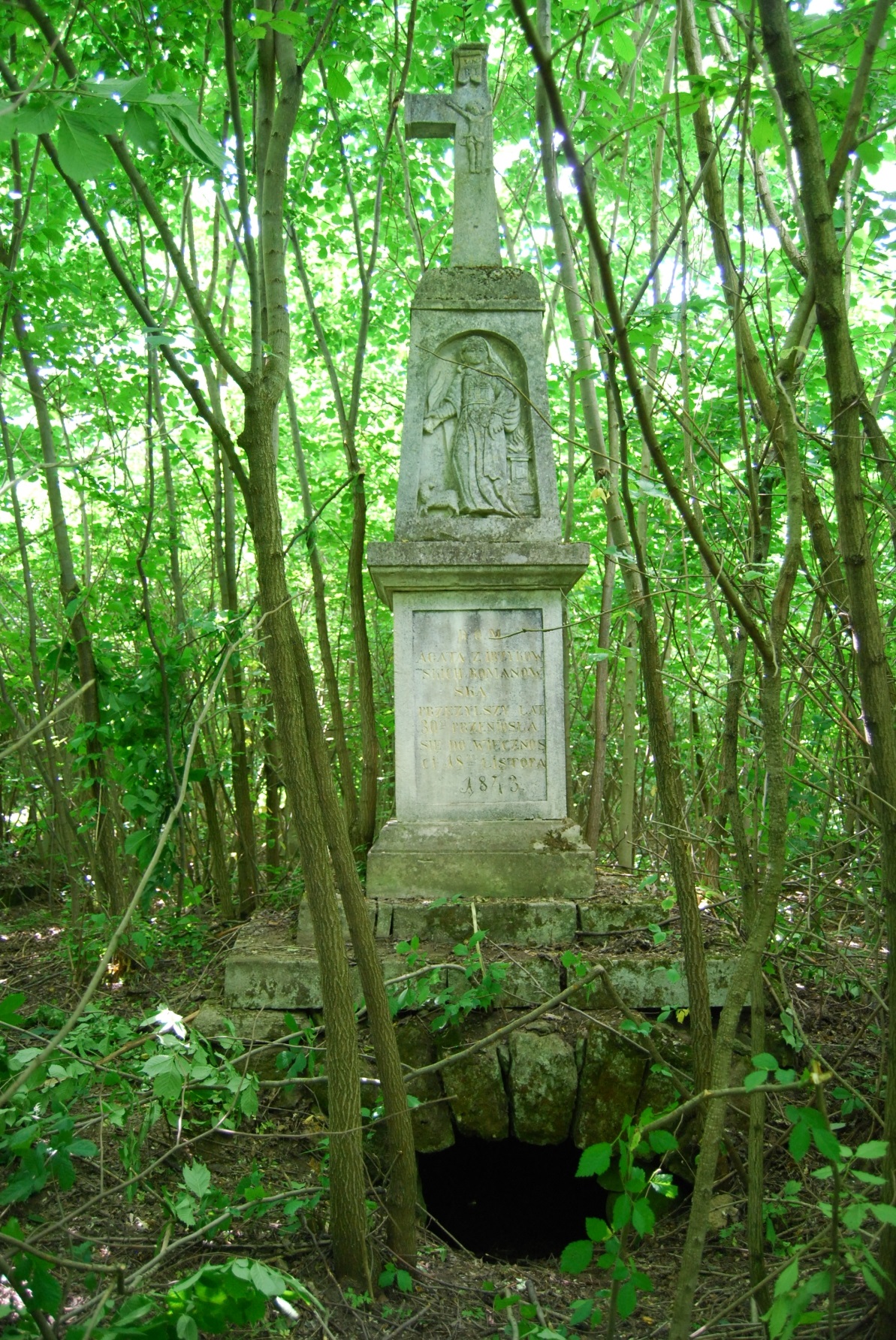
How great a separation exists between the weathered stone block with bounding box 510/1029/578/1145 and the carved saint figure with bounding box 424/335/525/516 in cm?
229

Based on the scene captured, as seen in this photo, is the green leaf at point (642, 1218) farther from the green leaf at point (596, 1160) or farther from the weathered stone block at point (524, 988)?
the weathered stone block at point (524, 988)

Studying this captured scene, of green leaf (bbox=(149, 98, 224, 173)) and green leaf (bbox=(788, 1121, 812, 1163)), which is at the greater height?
green leaf (bbox=(149, 98, 224, 173))

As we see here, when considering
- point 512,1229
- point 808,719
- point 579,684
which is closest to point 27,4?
point 512,1229

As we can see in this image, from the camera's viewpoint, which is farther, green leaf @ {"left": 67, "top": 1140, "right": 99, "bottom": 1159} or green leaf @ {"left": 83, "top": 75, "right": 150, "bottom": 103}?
green leaf @ {"left": 67, "top": 1140, "right": 99, "bottom": 1159}

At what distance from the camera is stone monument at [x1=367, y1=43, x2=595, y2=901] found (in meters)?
4.18

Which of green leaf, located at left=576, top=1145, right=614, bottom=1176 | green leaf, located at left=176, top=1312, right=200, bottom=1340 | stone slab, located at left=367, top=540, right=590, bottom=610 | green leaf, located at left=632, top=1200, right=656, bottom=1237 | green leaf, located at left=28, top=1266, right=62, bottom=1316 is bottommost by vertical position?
green leaf, located at left=176, top=1312, right=200, bottom=1340

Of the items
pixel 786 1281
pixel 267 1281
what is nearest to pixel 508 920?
pixel 267 1281

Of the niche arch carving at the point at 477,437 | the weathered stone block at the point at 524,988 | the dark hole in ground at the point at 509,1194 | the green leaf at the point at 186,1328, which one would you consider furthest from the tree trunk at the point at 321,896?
the niche arch carving at the point at 477,437

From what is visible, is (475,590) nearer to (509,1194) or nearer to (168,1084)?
(509,1194)

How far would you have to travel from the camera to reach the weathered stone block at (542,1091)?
3316mm

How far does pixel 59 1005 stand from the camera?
4285mm

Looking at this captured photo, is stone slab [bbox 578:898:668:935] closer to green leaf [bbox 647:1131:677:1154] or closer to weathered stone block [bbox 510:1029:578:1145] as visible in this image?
weathered stone block [bbox 510:1029:578:1145]

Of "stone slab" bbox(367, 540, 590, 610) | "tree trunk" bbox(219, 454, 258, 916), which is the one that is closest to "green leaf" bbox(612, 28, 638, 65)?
"stone slab" bbox(367, 540, 590, 610)

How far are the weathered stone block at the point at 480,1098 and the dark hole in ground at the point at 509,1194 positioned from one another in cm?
15
